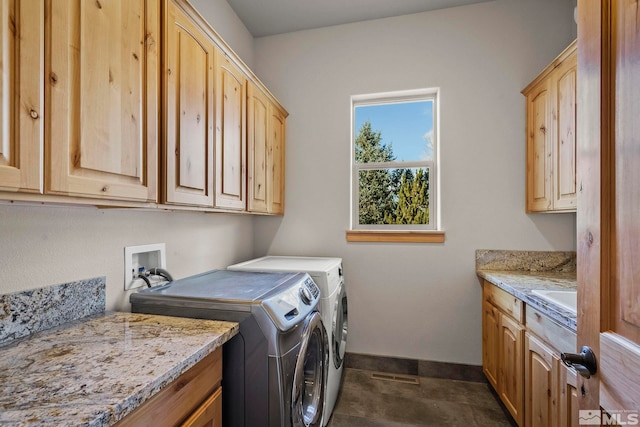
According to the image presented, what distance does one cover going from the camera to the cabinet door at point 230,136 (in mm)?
1511

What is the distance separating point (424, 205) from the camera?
2.44 meters

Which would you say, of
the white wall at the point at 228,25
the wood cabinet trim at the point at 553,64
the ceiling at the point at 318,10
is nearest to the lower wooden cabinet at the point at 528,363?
the wood cabinet trim at the point at 553,64

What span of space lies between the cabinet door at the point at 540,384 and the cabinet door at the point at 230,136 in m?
1.71

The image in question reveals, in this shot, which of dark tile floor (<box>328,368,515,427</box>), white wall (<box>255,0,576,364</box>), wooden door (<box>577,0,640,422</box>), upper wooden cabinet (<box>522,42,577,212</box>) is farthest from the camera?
white wall (<box>255,0,576,364</box>)

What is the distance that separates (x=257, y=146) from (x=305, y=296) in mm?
1097

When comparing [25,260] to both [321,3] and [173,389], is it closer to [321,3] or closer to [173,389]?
[173,389]

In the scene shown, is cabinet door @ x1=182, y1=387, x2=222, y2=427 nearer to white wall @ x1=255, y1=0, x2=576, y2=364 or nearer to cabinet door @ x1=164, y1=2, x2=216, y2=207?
cabinet door @ x1=164, y1=2, x2=216, y2=207

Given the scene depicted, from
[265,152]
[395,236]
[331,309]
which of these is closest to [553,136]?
[395,236]

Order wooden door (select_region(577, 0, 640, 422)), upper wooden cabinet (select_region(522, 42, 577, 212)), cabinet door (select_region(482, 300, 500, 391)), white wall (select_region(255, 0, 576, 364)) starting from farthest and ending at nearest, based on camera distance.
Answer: white wall (select_region(255, 0, 576, 364)), cabinet door (select_region(482, 300, 500, 391)), upper wooden cabinet (select_region(522, 42, 577, 212)), wooden door (select_region(577, 0, 640, 422))

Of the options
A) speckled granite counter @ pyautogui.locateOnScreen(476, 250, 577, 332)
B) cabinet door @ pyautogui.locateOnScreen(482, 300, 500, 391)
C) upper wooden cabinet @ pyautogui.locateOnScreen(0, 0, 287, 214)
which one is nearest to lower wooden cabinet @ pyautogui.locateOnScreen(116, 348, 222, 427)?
upper wooden cabinet @ pyautogui.locateOnScreen(0, 0, 287, 214)

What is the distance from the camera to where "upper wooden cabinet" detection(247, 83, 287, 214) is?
1876 millimetres

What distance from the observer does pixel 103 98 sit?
2.85ft

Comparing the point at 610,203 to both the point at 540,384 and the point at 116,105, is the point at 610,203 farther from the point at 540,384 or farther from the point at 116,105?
the point at 116,105

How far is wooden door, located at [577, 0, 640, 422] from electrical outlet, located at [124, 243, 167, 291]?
5.44ft
